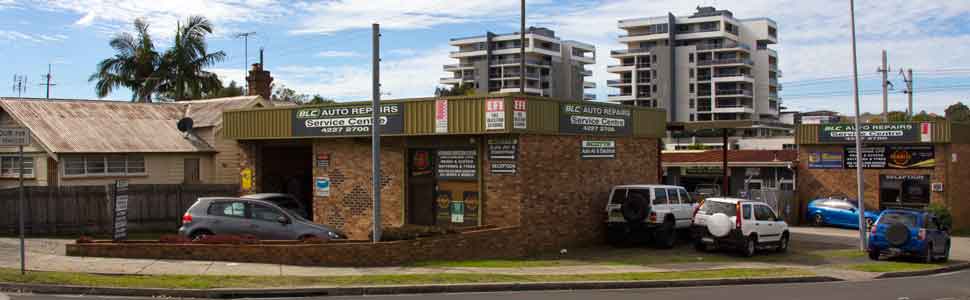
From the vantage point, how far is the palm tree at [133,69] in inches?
1719

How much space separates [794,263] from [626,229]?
4.31 m

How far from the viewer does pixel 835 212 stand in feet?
111

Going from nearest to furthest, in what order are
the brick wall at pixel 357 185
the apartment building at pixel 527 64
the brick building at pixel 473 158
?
1. the brick building at pixel 473 158
2. the brick wall at pixel 357 185
3. the apartment building at pixel 527 64

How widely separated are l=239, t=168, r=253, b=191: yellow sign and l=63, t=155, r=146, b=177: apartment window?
464 centimetres

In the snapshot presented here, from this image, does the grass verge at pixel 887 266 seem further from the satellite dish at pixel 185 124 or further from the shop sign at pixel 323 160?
the satellite dish at pixel 185 124

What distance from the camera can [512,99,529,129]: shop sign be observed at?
20.9 metres

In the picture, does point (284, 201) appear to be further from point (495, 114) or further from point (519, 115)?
point (519, 115)

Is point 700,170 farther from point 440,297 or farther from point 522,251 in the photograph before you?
point 440,297

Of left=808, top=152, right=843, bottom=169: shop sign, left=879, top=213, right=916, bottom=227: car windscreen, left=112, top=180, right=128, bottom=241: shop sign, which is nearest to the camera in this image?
left=112, top=180, right=128, bottom=241: shop sign

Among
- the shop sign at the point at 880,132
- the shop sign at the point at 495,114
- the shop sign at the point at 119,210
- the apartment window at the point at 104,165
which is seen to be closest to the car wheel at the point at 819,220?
the shop sign at the point at 880,132

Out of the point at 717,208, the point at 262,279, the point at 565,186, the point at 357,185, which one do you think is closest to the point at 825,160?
the point at 717,208

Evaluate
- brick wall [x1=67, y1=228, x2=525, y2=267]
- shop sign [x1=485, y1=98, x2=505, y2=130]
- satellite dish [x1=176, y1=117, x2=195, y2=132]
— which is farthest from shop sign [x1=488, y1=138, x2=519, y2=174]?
satellite dish [x1=176, y1=117, x2=195, y2=132]

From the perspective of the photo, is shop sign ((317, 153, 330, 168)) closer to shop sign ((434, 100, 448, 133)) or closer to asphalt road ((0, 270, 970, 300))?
shop sign ((434, 100, 448, 133))

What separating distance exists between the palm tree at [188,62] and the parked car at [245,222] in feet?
89.6
